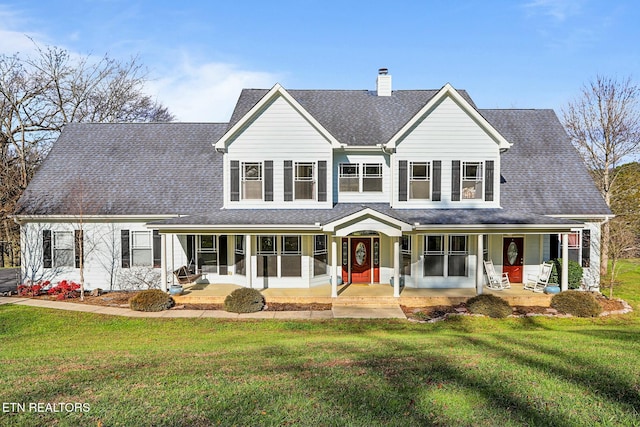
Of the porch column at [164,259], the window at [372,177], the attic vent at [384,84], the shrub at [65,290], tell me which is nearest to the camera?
the porch column at [164,259]

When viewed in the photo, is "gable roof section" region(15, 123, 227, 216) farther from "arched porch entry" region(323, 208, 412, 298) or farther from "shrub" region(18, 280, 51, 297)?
"arched porch entry" region(323, 208, 412, 298)

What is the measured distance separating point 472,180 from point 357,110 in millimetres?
6641

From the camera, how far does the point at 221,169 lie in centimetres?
1905

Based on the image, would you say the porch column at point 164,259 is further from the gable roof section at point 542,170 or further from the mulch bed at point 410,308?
the gable roof section at point 542,170

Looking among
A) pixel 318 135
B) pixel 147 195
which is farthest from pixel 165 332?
pixel 318 135

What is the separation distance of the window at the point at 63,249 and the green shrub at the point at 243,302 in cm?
Answer: 834

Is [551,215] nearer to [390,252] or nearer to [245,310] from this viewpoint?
[390,252]

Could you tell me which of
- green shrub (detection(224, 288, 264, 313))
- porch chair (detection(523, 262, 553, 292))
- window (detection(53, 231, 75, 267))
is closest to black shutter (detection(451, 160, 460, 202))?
porch chair (detection(523, 262, 553, 292))

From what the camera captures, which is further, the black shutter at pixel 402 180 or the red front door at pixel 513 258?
the red front door at pixel 513 258

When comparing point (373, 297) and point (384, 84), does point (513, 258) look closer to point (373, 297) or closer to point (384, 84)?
point (373, 297)

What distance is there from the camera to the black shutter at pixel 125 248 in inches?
675

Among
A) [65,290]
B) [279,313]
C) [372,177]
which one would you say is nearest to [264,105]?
[372,177]

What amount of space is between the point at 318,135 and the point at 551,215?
10.9 meters

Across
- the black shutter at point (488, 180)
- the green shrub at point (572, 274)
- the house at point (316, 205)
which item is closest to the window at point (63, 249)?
the house at point (316, 205)
